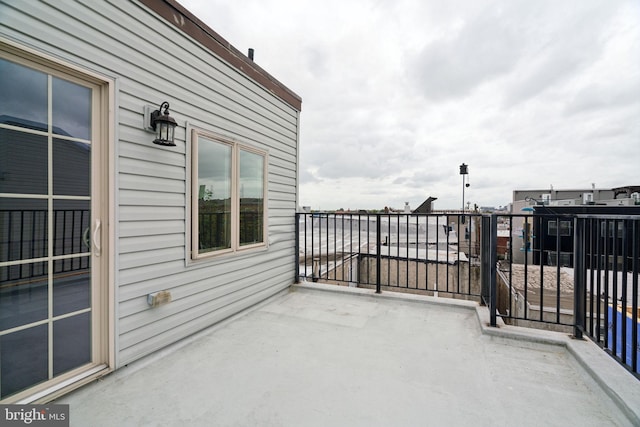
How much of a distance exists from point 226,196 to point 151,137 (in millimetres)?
889

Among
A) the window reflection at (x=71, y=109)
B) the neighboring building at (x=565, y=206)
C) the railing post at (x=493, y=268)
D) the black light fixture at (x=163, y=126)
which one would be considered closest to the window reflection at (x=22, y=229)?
the window reflection at (x=71, y=109)

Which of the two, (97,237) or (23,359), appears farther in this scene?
(97,237)

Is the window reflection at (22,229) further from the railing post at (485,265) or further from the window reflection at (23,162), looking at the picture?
the railing post at (485,265)

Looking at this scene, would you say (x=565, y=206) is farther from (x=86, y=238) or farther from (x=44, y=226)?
(x=44, y=226)

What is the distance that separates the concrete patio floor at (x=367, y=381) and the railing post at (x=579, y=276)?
0.13m

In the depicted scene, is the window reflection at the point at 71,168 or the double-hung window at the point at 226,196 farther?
the double-hung window at the point at 226,196

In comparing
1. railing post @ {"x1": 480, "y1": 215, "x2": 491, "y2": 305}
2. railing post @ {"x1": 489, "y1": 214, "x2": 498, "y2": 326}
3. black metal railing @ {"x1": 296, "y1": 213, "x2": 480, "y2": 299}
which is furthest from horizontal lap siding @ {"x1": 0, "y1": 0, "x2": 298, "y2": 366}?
railing post @ {"x1": 480, "y1": 215, "x2": 491, "y2": 305}

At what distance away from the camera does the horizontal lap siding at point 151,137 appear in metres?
1.61

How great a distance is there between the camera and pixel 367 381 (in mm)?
1700

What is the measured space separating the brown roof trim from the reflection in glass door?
0.96 m

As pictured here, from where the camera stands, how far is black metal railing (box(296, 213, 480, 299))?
3391 millimetres

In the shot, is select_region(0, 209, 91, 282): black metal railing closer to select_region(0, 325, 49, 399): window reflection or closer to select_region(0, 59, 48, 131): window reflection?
select_region(0, 325, 49, 399): window reflection

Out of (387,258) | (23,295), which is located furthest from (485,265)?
(387,258)

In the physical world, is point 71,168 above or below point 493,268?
above
